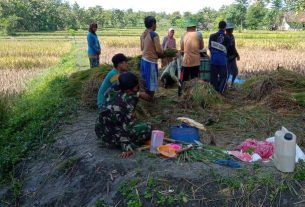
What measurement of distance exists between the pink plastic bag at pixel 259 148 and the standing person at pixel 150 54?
8.08 ft

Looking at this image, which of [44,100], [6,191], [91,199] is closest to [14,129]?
[44,100]

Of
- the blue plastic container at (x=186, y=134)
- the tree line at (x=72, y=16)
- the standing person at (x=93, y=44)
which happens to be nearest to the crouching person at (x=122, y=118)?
the blue plastic container at (x=186, y=134)

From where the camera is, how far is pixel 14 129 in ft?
23.4

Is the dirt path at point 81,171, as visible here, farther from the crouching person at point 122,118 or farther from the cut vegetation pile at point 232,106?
the cut vegetation pile at point 232,106

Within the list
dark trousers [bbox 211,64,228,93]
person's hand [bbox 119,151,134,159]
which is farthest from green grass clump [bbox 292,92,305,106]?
person's hand [bbox 119,151,134,159]

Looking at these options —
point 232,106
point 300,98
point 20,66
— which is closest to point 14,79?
point 20,66

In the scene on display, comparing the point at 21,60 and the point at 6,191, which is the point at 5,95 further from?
the point at 21,60

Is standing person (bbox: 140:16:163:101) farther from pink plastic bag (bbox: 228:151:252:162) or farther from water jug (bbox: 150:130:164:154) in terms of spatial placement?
pink plastic bag (bbox: 228:151:252:162)

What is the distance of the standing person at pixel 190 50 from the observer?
7.43 meters

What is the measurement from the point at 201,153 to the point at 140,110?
6.87ft

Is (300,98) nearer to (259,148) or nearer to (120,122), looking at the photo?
(259,148)

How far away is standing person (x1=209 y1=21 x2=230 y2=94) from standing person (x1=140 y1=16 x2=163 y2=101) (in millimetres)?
1481

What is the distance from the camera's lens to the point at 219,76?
8039 mm

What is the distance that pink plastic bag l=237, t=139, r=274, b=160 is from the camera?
4594 millimetres
